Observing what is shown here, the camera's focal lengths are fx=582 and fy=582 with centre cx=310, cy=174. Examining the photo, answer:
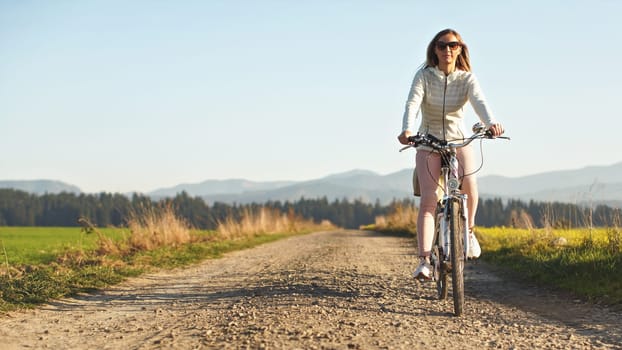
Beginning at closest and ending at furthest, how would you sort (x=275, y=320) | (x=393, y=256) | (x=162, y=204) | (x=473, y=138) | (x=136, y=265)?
(x=275, y=320) → (x=473, y=138) → (x=136, y=265) → (x=393, y=256) → (x=162, y=204)

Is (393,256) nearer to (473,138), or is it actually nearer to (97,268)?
(97,268)

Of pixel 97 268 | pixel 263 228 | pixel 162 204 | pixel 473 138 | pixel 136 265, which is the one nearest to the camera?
pixel 473 138

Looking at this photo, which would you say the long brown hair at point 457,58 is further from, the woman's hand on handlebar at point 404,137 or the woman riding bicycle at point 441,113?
the woman's hand on handlebar at point 404,137

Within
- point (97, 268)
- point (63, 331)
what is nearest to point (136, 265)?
point (97, 268)

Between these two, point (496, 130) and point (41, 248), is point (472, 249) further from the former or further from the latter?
point (41, 248)

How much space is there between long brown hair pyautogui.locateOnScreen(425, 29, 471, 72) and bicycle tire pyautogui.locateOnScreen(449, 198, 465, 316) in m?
1.30

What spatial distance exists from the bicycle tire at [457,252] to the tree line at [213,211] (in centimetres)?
410

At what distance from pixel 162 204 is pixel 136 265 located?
5.98 metres

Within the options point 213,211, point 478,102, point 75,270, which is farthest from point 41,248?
point 478,102

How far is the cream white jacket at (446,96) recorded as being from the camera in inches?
201

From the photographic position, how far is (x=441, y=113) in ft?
16.9

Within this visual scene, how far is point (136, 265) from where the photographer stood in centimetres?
936

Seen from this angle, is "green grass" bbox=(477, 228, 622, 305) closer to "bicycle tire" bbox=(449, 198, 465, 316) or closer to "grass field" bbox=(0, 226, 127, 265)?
"bicycle tire" bbox=(449, 198, 465, 316)

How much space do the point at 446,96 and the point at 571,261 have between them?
3474 millimetres
